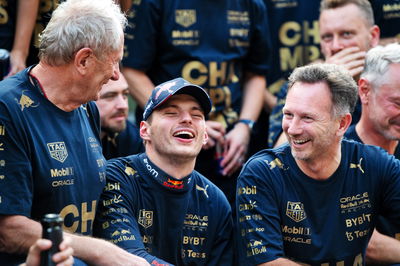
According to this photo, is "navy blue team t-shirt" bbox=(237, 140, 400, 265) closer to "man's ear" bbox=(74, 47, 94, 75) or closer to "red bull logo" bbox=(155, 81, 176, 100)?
"red bull logo" bbox=(155, 81, 176, 100)

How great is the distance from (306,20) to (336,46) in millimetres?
554

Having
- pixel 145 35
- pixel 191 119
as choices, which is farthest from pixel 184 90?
pixel 145 35

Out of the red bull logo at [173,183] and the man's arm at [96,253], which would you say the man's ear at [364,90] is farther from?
the man's arm at [96,253]

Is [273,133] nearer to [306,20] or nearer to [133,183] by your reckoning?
[306,20]

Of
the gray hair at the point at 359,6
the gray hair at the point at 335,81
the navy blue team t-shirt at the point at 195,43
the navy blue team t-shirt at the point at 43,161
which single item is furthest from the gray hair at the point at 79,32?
the gray hair at the point at 359,6

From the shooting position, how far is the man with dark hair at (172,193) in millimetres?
4133

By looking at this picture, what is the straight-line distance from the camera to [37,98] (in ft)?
12.3

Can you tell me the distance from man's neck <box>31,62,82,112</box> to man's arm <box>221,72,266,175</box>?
6.38 ft

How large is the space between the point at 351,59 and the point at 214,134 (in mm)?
1194

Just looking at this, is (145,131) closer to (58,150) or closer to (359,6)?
(58,150)

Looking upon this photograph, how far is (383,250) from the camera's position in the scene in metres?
4.66

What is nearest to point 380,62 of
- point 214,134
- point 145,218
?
point 214,134

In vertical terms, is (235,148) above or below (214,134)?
below

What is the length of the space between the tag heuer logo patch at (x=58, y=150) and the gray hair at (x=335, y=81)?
1.50 m
